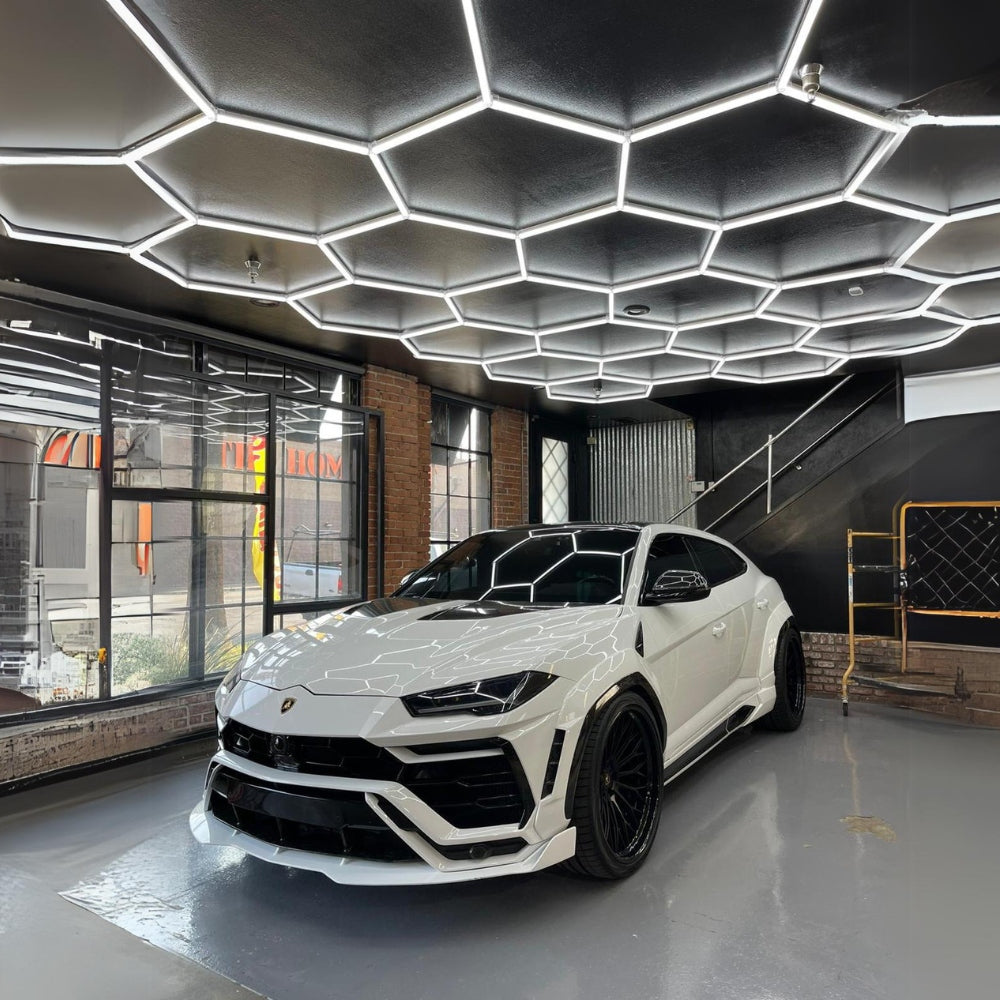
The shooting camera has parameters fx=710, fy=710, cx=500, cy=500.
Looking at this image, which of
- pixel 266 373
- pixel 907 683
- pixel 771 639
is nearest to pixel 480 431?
pixel 266 373

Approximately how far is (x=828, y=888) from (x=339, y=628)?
193 centimetres

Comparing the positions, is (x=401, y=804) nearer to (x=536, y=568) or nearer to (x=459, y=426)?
(x=536, y=568)

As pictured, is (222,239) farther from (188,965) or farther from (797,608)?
(797,608)

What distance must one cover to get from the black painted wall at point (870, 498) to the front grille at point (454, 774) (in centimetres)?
456

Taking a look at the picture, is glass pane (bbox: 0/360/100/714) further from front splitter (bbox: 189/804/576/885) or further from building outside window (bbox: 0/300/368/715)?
front splitter (bbox: 189/804/576/885)

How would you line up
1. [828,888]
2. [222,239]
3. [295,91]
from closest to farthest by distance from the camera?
[295,91]
[828,888]
[222,239]

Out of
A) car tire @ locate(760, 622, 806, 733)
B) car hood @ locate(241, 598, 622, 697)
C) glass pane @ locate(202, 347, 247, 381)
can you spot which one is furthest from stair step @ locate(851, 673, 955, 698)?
glass pane @ locate(202, 347, 247, 381)

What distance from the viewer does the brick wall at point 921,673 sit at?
4879mm

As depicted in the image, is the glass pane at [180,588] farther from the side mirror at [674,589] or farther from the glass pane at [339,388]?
the side mirror at [674,589]

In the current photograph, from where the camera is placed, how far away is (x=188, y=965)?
2002mm

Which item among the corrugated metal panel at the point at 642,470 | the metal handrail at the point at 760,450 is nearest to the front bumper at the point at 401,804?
the metal handrail at the point at 760,450

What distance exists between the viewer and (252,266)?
3.57m

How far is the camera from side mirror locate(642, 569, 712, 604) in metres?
2.83

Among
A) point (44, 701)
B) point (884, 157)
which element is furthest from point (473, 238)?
point (44, 701)
